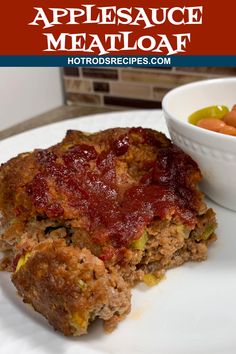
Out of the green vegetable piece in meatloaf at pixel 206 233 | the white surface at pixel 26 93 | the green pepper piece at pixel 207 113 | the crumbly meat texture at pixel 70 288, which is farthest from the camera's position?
the white surface at pixel 26 93

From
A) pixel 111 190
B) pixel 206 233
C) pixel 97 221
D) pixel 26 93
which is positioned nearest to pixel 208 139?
pixel 206 233

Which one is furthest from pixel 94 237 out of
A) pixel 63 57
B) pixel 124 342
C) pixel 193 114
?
pixel 63 57

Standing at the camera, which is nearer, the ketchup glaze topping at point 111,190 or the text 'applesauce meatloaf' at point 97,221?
the text 'applesauce meatloaf' at point 97,221

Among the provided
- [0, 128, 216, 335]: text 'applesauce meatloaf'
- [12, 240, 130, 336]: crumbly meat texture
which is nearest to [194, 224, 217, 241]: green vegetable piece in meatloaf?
[0, 128, 216, 335]: text 'applesauce meatloaf'

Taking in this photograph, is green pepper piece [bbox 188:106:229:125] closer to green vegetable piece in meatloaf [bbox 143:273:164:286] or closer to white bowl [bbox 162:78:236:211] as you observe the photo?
white bowl [bbox 162:78:236:211]

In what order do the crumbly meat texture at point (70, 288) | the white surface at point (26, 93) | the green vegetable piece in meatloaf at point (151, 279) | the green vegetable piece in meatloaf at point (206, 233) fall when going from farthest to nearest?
the white surface at point (26, 93), the green vegetable piece in meatloaf at point (206, 233), the green vegetable piece in meatloaf at point (151, 279), the crumbly meat texture at point (70, 288)

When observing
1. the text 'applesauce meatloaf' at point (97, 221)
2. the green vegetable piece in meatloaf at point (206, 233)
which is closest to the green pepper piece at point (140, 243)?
the text 'applesauce meatloaf' at point (97, 221)

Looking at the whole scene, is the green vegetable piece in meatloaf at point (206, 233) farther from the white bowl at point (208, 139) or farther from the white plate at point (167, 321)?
the white bowl at point (208, 139)
